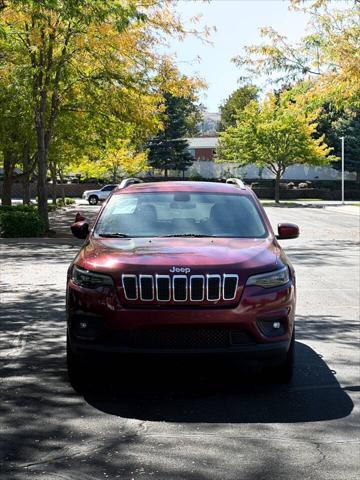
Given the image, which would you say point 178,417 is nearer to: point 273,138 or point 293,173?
point 273,138

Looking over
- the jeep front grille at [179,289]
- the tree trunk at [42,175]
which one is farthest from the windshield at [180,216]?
the tree trunk at [42,175]

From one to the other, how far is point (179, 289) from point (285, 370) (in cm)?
127

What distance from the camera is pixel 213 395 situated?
577cm

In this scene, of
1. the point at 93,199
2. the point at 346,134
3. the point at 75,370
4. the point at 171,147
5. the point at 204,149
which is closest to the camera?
the point at 75,370

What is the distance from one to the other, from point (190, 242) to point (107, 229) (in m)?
0.96

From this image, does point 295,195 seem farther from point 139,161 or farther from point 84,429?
point 84,429

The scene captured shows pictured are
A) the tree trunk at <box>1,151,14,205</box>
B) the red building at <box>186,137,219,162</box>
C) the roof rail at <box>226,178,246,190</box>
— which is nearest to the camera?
the roof rail at <box>226,178,246,190</box>

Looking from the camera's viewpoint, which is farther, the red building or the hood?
the red building

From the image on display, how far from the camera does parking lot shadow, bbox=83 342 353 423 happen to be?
5257 millimetres

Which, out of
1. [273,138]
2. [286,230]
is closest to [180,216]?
[286,230]

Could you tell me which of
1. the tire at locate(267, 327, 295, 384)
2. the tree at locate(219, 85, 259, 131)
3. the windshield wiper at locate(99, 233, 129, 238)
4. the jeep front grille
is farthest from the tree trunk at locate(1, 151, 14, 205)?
the tree at locate(219, 85, 259, 131)

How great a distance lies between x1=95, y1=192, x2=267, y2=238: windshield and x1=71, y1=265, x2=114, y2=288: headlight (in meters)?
0.79

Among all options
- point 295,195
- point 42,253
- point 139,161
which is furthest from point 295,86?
point 295,195

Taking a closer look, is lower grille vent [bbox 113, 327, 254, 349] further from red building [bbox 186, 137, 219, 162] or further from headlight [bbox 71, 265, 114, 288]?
red building [bbox 186, 137, 219, 162]
